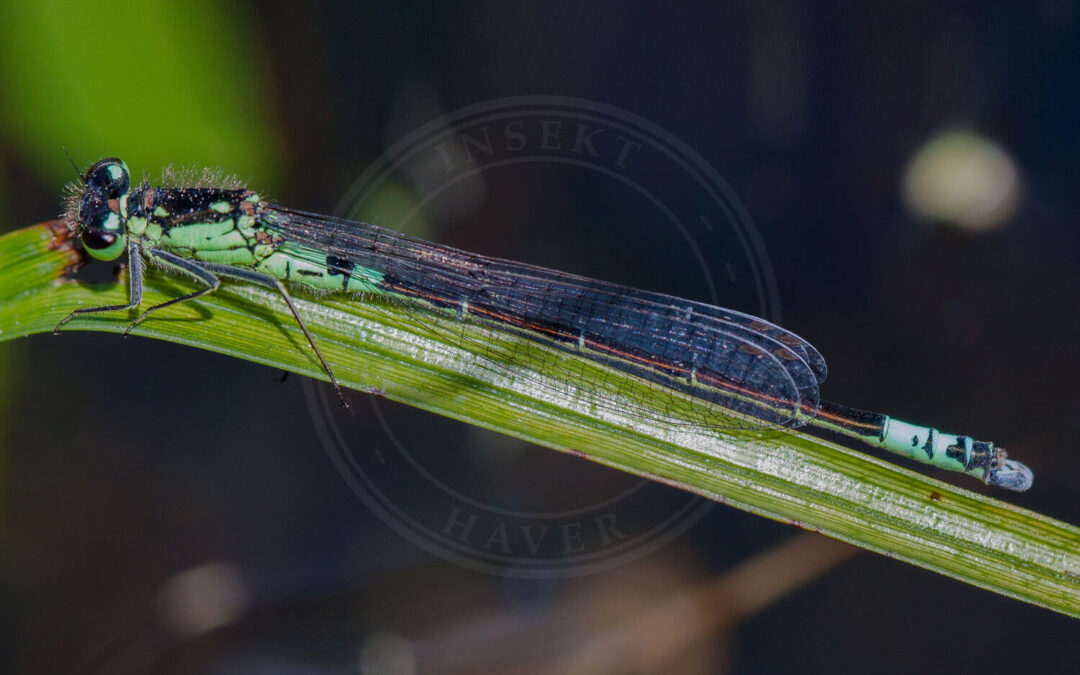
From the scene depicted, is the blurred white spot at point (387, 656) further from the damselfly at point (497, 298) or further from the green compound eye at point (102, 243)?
the green compound eye at point (102, 243)

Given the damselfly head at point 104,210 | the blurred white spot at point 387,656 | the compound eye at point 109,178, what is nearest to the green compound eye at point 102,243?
the damselfly head at point 104,210

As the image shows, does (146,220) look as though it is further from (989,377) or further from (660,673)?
(989,377)

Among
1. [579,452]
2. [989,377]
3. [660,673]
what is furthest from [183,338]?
[989,377]

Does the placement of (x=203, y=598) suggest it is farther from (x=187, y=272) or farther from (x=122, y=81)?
(x=122, y=81)

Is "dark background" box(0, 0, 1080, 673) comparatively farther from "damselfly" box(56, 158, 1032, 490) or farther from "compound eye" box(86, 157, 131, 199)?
"damselfly" box(56, 158, 1032, 490)

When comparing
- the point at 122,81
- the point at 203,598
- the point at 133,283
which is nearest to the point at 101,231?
the point at 133,283

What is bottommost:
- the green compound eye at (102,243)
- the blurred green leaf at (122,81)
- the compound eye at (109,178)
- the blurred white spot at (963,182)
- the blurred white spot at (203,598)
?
the blurred white spot at (203,598)

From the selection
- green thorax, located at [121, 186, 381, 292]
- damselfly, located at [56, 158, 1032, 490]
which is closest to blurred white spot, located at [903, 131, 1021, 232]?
damselfly, located at [56, 158, 1032, 490]
